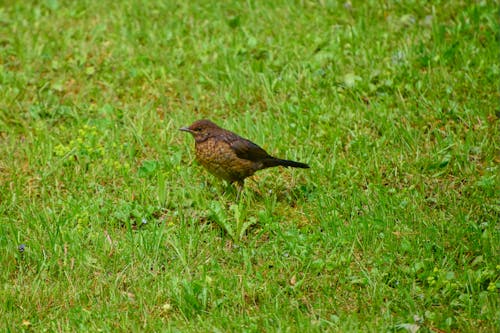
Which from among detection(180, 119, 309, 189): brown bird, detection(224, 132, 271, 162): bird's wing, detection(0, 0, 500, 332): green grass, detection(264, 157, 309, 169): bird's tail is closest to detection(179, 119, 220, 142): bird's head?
detection(180, 119, 309, 189): brown bird

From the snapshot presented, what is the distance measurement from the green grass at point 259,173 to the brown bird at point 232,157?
0.20 m

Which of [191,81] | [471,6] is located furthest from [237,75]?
[471,6]

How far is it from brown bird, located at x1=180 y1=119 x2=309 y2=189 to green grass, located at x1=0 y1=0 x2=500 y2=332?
20cm

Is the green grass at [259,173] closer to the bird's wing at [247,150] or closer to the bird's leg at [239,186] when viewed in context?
the bird's leg at [239,186]

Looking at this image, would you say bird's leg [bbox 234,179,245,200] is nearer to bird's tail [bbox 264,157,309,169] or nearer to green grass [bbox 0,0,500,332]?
green grass [bbox 0,0,500,332]

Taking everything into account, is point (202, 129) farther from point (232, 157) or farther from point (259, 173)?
point (259, 173)

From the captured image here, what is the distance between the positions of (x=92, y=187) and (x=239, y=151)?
1302 mm

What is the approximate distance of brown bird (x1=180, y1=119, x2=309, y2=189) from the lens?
6426mm

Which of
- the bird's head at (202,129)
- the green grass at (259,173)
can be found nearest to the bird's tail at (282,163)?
the green grass at (259,173)

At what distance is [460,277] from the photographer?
5.16 m

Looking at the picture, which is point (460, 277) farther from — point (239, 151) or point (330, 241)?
point (239, 151)

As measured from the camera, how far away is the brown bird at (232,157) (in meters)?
6.43

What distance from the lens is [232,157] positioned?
6422 mm

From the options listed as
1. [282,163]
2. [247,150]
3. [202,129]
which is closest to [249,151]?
[247,150]
